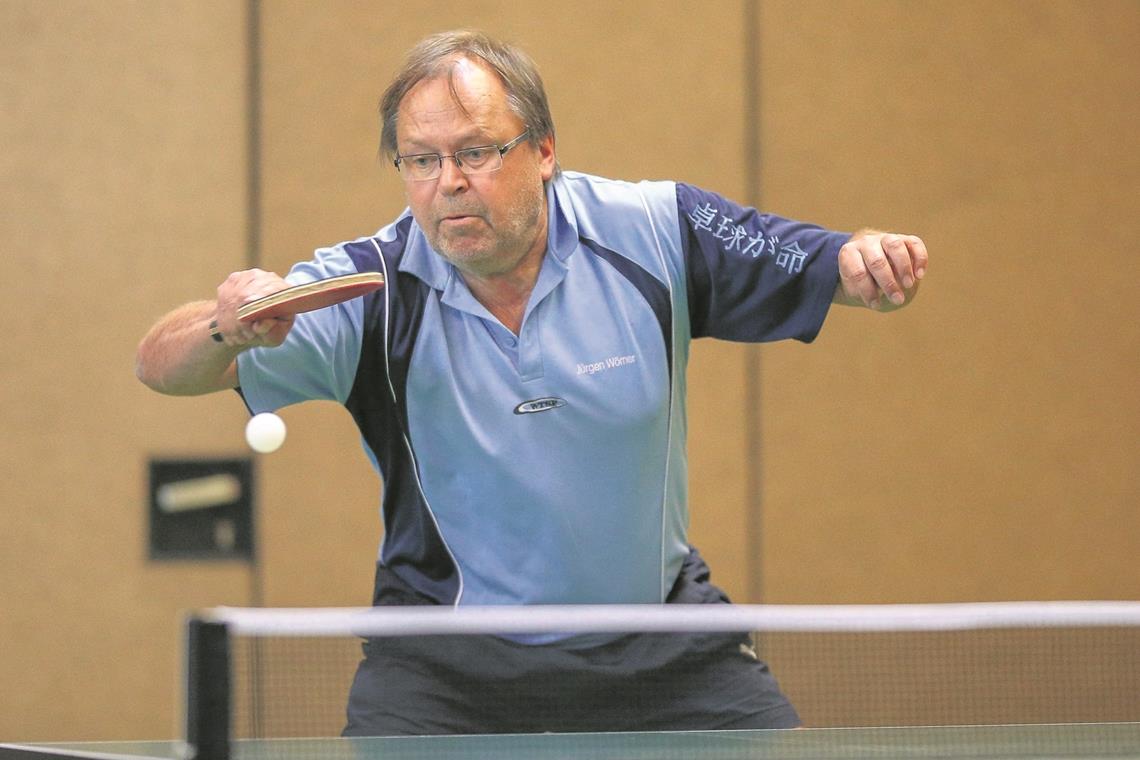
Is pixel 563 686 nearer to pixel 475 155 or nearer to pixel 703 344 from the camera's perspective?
pixel 475 155

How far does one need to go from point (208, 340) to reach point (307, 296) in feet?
0.93

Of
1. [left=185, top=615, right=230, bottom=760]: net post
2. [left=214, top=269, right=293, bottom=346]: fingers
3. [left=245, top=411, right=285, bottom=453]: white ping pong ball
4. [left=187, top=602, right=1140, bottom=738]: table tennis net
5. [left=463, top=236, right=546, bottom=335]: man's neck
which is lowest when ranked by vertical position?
[left=187, top=602, right=1140, bottom=738]: table tennis net

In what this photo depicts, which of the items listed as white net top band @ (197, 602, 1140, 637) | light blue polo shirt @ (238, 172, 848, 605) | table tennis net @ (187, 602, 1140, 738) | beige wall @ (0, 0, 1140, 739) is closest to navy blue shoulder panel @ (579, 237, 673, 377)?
light blue polo shirt @ (238, 172, 848, 605)

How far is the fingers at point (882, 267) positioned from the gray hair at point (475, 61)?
2.19 feet

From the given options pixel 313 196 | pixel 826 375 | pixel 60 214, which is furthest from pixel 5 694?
pixel 826 375

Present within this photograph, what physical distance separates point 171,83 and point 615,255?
7.44ft

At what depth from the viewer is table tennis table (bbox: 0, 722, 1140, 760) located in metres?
1.83

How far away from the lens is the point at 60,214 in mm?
4422

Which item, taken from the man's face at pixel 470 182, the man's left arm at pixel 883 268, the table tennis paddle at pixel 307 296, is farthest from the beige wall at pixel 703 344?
the table tennis paddle at pixel 307 296

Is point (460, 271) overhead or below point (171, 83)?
below

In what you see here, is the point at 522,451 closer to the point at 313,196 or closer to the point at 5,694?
the point at 313,196

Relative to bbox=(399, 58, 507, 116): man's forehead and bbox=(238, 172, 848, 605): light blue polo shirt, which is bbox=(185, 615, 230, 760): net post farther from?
bbox=(399, 58, 507, 116): man's forehead

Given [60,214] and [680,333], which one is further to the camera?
[60,214]

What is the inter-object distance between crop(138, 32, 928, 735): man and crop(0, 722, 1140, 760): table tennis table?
1.68ft
